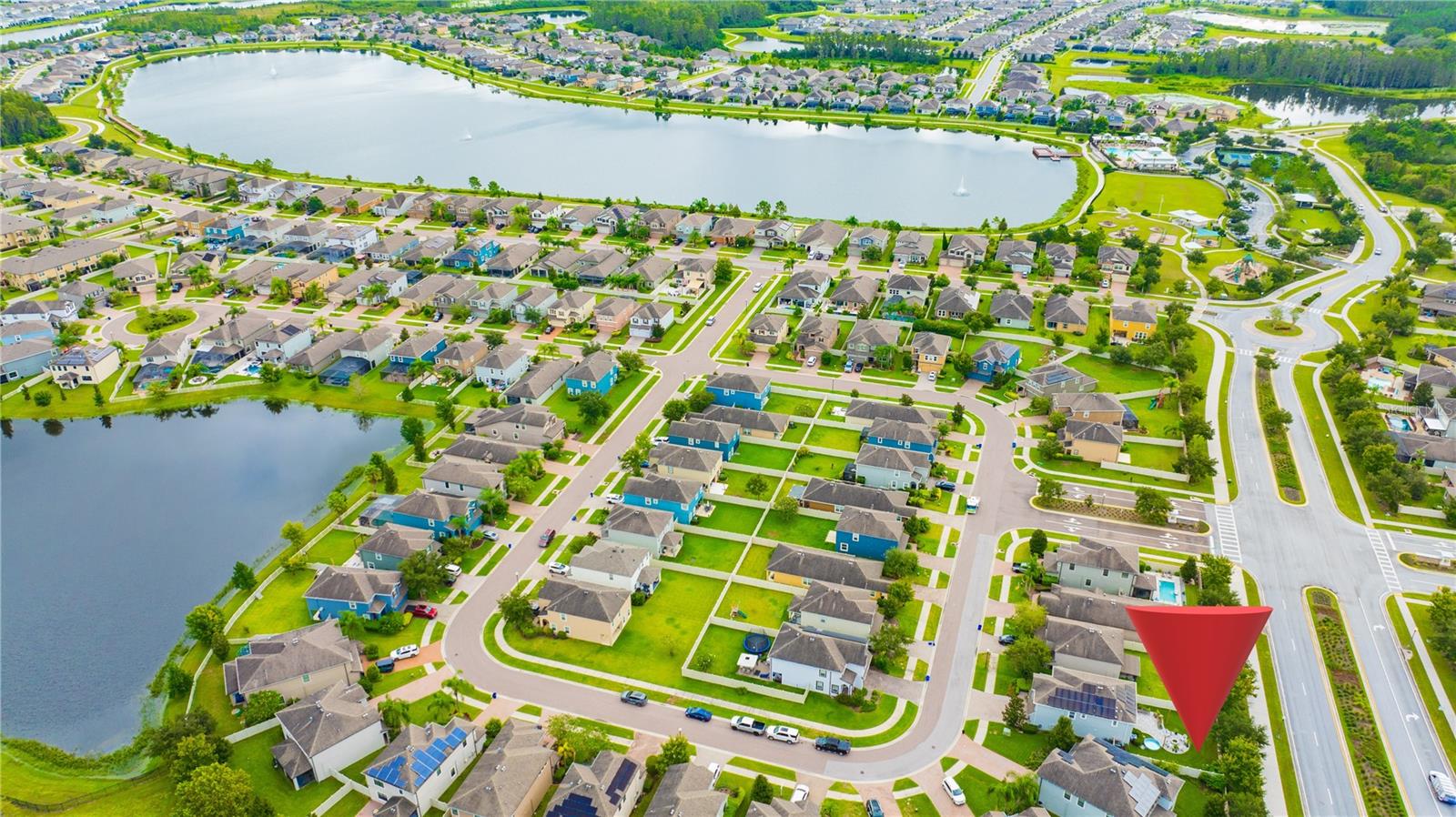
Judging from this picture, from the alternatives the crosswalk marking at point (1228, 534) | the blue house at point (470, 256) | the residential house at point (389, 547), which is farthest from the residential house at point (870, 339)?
the blue house at point (470, 256)

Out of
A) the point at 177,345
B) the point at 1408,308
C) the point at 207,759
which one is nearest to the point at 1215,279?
the point at 1408,308

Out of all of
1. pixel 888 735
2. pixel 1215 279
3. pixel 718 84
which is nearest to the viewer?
pixel 888 735

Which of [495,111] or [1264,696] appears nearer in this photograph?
[1264,696]

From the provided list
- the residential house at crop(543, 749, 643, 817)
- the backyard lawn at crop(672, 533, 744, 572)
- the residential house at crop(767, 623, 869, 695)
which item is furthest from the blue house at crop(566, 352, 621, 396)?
the residential house at crop(543, 749, 643, 817)

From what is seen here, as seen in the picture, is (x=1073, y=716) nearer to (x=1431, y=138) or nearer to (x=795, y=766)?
(x=795, y=766)

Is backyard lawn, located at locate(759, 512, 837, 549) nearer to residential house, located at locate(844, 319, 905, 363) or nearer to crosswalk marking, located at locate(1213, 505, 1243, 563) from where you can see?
residential house, located at locate(844, 319, 905, 363)

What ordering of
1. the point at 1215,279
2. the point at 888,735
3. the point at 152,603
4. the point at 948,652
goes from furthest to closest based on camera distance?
→ the point at 1215,279 < the point at 152,603 < the point at 948,652 < the point at 888,735
